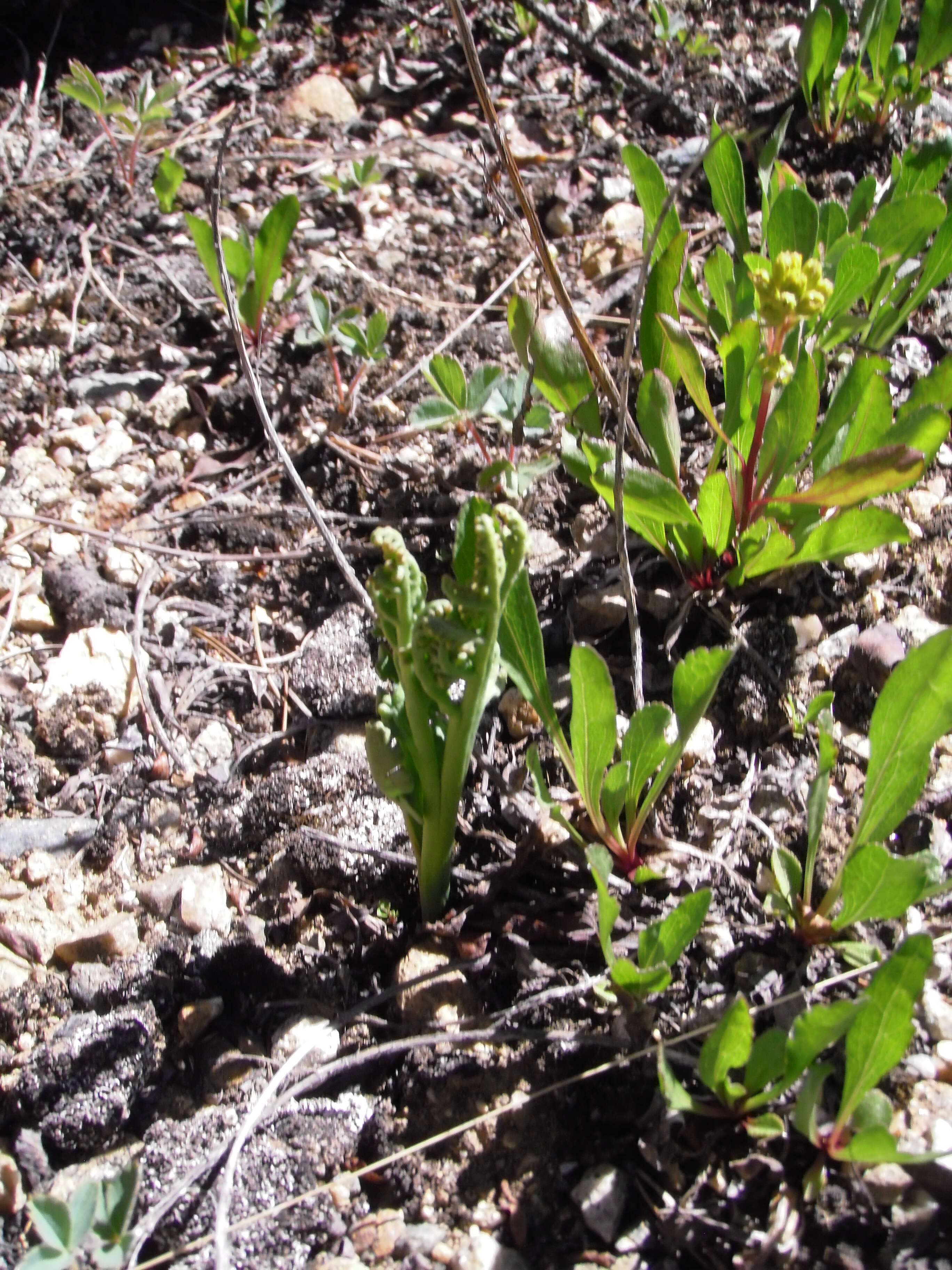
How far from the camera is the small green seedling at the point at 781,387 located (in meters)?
1.72

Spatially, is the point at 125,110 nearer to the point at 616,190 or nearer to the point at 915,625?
the point at 616,190

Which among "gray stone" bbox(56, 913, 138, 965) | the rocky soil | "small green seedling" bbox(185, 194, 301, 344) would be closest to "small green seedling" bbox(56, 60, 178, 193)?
the rocky soil

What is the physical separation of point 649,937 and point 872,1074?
333 mm

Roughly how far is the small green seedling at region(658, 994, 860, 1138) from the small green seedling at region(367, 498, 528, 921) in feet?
1.52

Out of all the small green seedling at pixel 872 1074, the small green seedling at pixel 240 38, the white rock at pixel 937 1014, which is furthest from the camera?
the small green seedling at pixel 240 38

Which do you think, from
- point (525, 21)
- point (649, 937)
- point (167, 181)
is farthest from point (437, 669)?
point (525, 21)

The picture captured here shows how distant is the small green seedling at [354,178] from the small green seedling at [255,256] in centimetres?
50

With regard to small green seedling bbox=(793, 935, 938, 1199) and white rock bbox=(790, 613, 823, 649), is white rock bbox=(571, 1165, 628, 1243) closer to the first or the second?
small green seedling bbox=(793, 935, 938, 1199)

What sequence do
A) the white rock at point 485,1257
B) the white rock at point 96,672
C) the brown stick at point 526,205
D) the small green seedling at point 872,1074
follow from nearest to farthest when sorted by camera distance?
1. the small green seedling at point 872,1074
2. the white rock at point 485,1257
3. the brown stick at point 526,205
4. the white rock at point 96,672

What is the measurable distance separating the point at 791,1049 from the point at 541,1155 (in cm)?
43

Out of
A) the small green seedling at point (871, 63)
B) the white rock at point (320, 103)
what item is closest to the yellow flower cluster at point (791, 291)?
the small green seedling at point (871, 63)

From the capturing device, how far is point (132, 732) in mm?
2043

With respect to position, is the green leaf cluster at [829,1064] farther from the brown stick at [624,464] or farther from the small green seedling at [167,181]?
the small green seedling at [167,181]

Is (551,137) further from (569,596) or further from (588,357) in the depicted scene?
(569,596)
